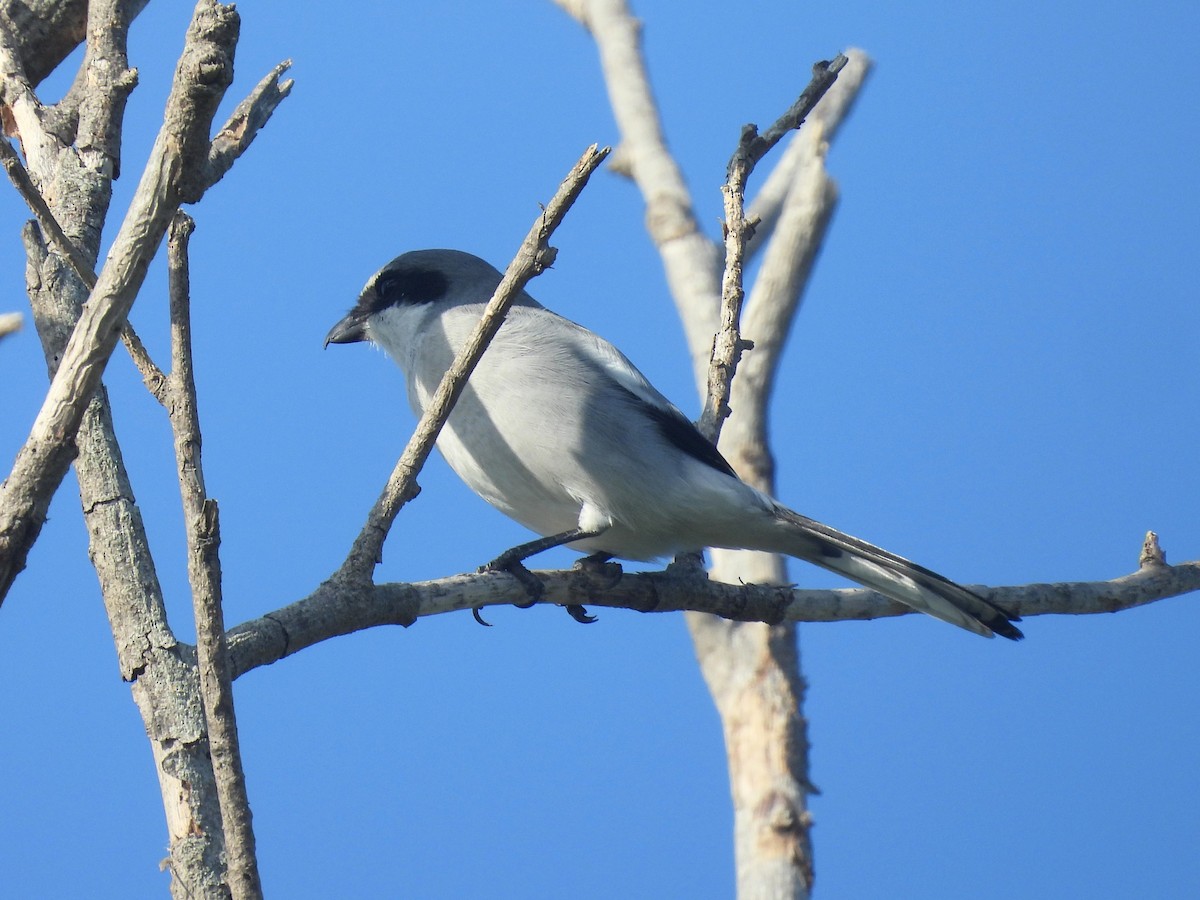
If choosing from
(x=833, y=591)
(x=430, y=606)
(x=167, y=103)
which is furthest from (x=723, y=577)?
(x=167, y=103)

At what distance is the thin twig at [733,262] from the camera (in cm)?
379

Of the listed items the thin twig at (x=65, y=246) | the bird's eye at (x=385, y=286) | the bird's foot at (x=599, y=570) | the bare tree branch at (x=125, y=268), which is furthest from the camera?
Result: the bird's eye at (x=385, y=286)

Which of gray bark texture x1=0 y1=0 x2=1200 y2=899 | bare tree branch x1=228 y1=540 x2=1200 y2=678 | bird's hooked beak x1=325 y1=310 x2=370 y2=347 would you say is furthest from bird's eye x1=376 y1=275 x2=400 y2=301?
bare tree branch x1=228 y1=540 x2=1200 y2=678

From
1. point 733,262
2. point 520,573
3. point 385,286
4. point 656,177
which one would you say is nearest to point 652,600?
point 520,573

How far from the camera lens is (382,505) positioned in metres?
2.44

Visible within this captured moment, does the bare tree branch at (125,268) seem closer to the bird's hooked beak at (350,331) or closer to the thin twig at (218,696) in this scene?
the thin twig at (218,696)

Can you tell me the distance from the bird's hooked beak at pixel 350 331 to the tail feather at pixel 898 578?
1.53 meters

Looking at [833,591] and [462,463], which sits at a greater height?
[462,463]

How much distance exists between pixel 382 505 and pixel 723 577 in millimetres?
3921

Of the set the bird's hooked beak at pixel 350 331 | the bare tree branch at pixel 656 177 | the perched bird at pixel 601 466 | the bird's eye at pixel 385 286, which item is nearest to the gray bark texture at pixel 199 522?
the perched bird at pixel 601 466

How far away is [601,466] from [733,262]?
85 cm

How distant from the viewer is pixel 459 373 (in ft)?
7.80

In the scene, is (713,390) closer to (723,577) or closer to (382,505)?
(382,505)

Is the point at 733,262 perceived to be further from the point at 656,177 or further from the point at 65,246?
the point at 656,177
